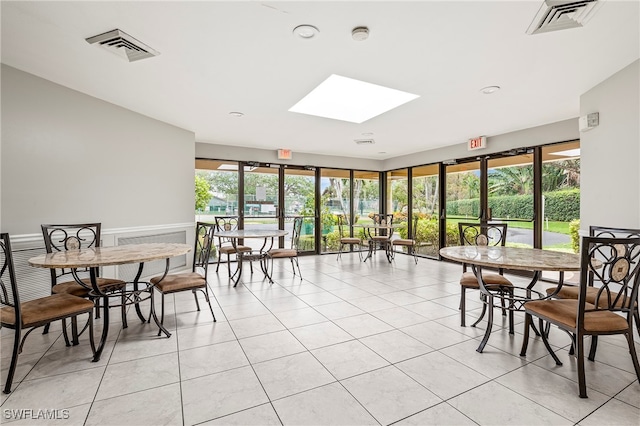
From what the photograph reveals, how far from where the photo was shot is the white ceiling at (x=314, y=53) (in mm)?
2115

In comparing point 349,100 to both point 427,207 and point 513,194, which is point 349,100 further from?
point 427,207

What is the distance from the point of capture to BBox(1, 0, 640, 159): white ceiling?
2.12m

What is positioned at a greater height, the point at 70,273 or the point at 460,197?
the point at 460,197

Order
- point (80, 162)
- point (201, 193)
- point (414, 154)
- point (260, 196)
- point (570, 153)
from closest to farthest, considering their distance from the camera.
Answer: point (80, 162), point (570, 153), point (201, 193), point (260, 196), point (414, 154)

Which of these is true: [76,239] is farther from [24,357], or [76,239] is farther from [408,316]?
[408,316]

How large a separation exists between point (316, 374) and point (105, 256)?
200 cm

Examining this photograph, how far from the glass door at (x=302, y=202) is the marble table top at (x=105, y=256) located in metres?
4.34

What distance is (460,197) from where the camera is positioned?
21.6 feet

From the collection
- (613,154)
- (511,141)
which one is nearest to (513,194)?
(511,141)

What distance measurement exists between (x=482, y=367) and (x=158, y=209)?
4745 mm

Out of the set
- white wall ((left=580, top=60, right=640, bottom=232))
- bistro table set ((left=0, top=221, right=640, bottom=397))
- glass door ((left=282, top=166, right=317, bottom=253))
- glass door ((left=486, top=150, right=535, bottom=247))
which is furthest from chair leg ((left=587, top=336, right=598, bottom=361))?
glass door ((left=282, top=166, right=317, bottom=253))

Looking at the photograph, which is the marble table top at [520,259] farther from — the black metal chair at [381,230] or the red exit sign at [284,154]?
the red exit sign at [284,154]

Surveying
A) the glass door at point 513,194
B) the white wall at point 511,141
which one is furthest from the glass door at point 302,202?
the glass door at point 513,194

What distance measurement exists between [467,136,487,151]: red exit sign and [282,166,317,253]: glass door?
356cm
